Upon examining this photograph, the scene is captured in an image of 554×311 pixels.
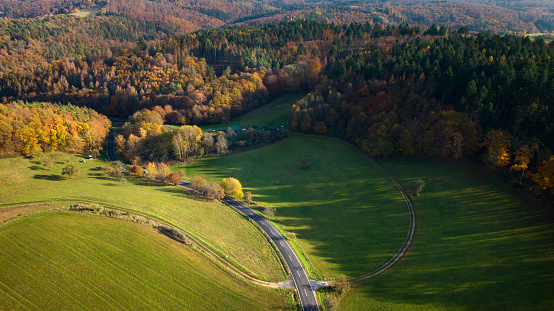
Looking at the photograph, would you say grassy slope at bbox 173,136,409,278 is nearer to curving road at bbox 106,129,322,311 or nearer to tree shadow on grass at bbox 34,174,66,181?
curving road at bbox 106,129,322,311

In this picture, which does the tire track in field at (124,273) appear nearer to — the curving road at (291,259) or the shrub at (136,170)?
the curving road at (291,259)

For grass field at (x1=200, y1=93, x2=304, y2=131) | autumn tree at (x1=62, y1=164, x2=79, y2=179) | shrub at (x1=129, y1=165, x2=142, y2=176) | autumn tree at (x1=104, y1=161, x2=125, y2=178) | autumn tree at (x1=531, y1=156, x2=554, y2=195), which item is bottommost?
shrub at (x1=129, y1=165, x2=142, y2=176)

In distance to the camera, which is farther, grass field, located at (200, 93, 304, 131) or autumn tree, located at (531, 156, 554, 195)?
grass field, located at (200, 93, 304, 131)

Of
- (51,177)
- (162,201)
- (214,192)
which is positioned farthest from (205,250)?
(51,177)

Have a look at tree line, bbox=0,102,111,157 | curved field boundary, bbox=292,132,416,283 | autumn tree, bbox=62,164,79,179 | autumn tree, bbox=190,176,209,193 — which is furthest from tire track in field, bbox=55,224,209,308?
tree line, bbox=0,102,111,157

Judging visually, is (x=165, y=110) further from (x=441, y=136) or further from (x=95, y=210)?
(x=441, y=136)

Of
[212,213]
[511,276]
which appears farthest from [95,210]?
[511,276]

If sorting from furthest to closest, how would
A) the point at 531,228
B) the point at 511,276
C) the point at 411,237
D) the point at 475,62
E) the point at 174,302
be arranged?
the point at 475,62 → the point at 411,237 → the point at 531,228 → the point at 511,276 → the point at 174,302

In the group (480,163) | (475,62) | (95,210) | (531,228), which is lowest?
(95,210)
